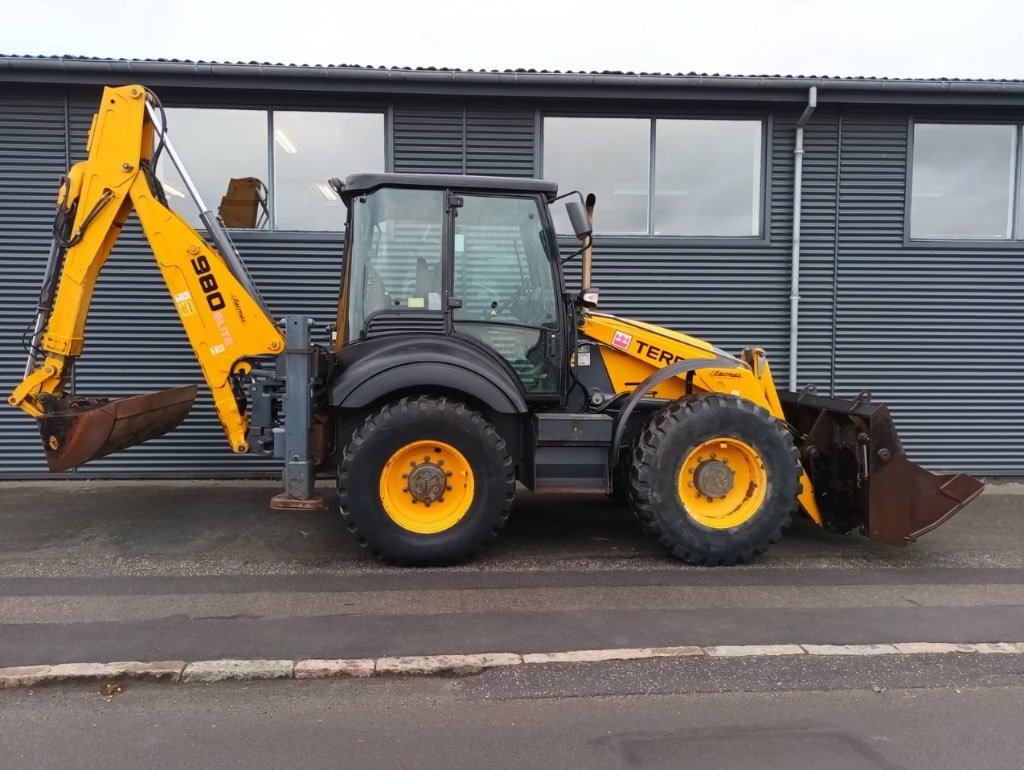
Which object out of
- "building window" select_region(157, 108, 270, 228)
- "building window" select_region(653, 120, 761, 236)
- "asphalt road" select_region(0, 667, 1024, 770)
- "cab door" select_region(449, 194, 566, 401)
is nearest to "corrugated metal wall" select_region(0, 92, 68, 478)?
"building window" select_region(157, 108, 270, 228)

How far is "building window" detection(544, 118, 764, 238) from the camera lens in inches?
307

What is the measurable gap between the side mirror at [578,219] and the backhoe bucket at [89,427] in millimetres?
3635

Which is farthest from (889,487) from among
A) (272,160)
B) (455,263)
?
(272,160)

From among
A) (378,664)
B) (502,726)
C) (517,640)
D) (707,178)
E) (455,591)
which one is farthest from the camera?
(707,178)

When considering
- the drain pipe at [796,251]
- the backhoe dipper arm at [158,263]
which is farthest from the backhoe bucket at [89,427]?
the drain pipe at [796,251]

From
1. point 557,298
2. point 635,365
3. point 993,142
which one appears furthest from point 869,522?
point 993,142

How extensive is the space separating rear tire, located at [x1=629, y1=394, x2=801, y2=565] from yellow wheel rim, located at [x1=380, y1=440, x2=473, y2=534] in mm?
1229

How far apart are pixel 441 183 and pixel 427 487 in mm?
2180

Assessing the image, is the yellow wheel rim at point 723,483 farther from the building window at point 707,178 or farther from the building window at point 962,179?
the building window at point 962,179

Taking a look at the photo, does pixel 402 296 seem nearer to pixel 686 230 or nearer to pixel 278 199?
pixel 278 199

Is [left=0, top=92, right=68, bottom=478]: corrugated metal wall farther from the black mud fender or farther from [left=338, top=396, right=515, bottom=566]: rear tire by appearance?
[left=338, top=396, right=515, bottom=566]: rear tire

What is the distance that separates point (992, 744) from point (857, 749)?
58 centimetres

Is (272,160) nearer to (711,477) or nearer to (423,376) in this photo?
(423,376)

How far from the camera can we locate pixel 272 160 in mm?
7520
